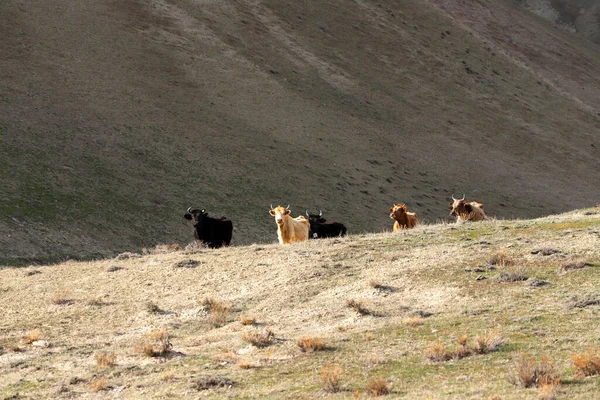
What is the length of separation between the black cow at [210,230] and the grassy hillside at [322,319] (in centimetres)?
737

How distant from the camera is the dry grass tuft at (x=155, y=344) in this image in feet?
51.0

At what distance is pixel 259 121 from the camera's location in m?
62.4

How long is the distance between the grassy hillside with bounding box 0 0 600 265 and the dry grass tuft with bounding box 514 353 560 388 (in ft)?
93.9

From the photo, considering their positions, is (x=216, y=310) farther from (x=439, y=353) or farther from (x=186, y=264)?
(x=439, y=353)

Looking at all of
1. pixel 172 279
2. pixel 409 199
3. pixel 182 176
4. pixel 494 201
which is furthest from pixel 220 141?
pixel 172 279

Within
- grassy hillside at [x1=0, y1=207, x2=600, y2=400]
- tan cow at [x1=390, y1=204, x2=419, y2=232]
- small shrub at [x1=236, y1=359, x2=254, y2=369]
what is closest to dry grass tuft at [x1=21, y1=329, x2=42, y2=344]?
grassy hillside at [x1=0, y1=207, x2=600, y2=400]

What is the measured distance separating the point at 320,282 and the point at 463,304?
12.8 ft

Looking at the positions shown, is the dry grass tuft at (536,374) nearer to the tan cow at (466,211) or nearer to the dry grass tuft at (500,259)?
the dry grass tuft at (500,259)

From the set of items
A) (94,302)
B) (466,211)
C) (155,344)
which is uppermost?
(466,211)

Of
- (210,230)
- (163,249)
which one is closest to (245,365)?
(163,249)

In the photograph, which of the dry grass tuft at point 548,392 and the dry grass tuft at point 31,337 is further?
the dry grass tuft at point 31,337

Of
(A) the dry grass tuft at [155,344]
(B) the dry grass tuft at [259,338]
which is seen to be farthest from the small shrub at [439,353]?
(A) the dry grass tuft at [155,344]

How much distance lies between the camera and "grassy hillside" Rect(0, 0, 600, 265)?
4688cm

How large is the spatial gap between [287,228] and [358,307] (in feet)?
43.8
